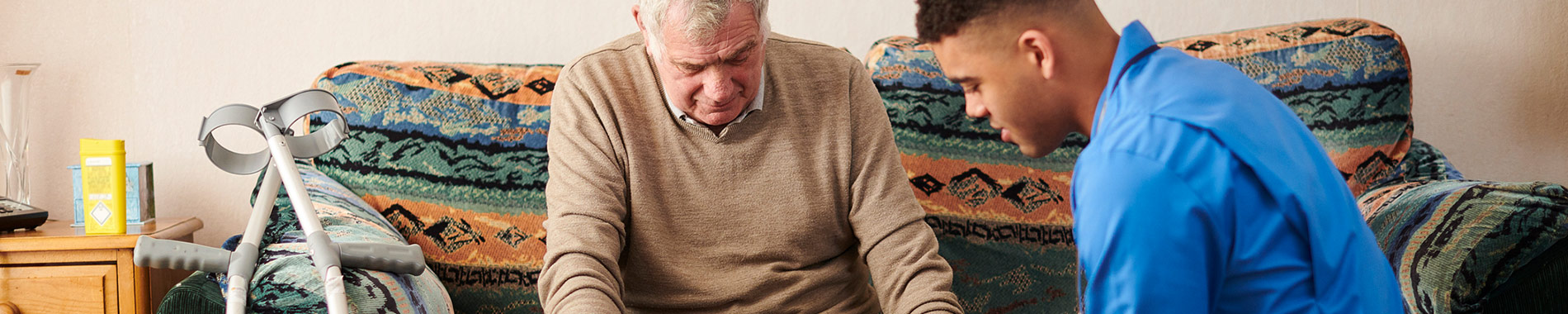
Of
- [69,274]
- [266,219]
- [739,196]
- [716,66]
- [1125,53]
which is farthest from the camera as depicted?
[69,274]

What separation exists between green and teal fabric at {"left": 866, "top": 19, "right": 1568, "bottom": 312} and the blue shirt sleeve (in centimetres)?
113

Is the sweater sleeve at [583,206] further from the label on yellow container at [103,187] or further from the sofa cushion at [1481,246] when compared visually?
the sofa cushion at [1481,246]

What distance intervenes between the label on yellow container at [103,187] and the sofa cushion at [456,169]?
394 mm

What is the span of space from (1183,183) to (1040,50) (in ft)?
0.62

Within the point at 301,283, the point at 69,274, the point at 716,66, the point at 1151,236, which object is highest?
the point at 716,66

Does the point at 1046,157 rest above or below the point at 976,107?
below

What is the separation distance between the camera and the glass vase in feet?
6.52

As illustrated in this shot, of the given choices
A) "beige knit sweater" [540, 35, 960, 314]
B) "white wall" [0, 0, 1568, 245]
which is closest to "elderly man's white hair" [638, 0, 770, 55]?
"beige knit sweater" [540, 35, 960, 314]

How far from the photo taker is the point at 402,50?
2164mm

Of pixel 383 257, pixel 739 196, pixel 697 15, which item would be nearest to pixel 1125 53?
pixel 697 15

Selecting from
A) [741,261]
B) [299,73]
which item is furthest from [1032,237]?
[299,73]

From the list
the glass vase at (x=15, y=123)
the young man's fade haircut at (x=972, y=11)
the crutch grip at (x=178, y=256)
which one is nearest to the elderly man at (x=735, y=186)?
the crutch grip at (x=178, y=256)

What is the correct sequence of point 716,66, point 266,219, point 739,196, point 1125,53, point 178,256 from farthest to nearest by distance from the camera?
1. point 739,196
2. point 716,66
3. point 266,219
4. point 178,256
5. point 1125,53

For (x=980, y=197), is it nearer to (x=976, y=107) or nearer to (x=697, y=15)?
(x=697, y=15)
